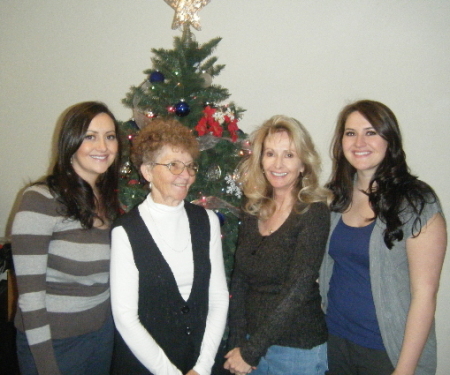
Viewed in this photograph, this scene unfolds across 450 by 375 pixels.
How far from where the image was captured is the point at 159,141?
1.40 metres

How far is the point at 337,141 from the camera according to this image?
1759 mm

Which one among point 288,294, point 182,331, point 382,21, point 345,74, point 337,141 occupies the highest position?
point 382,21

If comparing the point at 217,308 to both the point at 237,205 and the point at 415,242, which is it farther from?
the point at 415,242

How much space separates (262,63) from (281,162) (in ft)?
5.09

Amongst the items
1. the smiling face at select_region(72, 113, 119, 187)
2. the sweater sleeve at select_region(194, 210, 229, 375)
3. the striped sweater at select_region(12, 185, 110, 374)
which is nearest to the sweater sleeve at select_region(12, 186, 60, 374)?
the striped sweater at select_region(12, 185, 110, 374)

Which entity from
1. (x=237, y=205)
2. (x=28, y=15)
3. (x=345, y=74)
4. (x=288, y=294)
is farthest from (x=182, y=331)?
(x=28, y=15)

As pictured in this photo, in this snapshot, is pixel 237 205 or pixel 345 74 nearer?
pixel 237 205

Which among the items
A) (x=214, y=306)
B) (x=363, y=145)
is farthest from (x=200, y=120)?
(x=214, y=306)

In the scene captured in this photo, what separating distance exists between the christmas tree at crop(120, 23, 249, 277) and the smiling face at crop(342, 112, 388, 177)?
60cm

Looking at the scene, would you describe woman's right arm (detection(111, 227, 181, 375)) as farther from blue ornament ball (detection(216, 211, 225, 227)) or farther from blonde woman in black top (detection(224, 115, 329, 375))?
blue ornament ball (detection(216, 211, 225, 227))

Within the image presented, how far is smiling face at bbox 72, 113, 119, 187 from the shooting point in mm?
1472

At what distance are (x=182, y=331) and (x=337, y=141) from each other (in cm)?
123

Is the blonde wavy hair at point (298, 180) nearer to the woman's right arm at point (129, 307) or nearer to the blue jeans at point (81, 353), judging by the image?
the woman's right arm at point (129, 307)

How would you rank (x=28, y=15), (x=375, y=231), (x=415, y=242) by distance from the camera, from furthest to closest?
(x=28, y=15) < (x=375, y=231) < (x=415, y=242)
